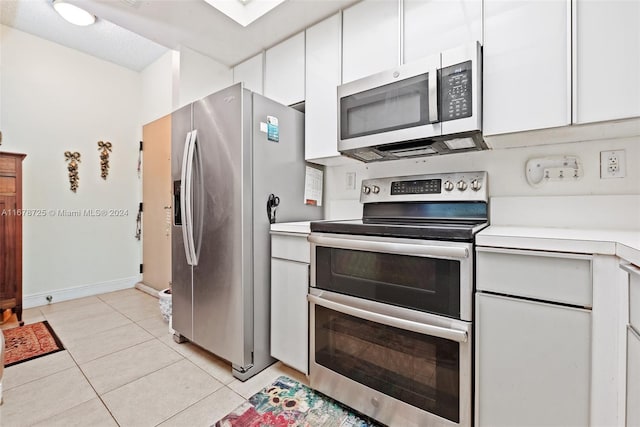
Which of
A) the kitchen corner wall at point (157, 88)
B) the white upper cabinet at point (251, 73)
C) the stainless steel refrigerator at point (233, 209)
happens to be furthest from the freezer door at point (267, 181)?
the kitchen corner wall at point (157, 88)

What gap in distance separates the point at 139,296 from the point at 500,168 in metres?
3.70

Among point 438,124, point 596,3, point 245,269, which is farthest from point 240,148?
point 596,3

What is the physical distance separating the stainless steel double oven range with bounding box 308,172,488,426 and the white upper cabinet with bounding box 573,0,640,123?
20.6 inches

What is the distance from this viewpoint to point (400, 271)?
3.99 feet

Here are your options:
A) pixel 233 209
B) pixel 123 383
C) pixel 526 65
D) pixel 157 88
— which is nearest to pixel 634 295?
pixel 526 65

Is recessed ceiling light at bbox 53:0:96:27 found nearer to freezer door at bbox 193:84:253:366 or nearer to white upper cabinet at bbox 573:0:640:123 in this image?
freezer door at bbox 193:84:253:366

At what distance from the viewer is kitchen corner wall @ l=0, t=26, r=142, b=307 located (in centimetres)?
287

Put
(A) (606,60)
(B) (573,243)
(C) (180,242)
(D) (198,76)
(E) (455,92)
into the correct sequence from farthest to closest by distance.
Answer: (D) (198,76) < (C) (180,242) < (E) (455,92) < (A) (606,60) < (B) (573,243)

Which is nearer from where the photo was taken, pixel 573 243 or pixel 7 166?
pixel 573 243

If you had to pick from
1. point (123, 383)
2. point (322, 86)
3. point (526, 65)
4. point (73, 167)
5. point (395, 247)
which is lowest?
point (123, 383)

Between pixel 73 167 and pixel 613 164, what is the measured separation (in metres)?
4.48

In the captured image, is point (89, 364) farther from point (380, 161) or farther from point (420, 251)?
point (380, 161)

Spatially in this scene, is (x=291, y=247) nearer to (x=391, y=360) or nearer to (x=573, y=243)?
(x=391, y=360)

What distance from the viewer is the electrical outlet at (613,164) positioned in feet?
4.17
